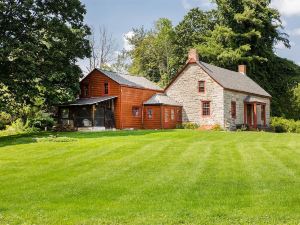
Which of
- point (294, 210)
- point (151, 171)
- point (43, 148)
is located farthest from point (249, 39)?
point (294, 210)

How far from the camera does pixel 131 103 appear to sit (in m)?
41.8

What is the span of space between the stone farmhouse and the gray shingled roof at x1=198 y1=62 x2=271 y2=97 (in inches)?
3.5

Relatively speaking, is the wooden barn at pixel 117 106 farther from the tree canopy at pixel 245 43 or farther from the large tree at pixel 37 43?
the tree canopy at pixel 245 43

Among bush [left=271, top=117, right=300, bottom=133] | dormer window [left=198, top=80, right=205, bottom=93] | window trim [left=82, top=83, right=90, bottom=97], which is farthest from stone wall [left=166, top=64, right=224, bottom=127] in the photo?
bush [left=271, top=117, right=300, bottom=133]

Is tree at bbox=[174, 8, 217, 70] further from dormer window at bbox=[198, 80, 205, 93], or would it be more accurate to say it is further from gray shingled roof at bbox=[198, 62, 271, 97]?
dormer window at bbox=[198, 80, 205, 93]

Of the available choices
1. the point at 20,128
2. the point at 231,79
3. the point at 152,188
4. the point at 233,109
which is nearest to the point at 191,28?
the point at 231,79

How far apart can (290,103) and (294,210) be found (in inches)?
2068

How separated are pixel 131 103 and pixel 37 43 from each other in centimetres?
1262

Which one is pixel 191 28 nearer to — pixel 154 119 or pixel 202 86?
pixel 202 86

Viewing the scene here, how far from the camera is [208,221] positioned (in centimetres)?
833

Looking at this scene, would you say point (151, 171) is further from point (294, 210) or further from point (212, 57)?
point (212, 57)

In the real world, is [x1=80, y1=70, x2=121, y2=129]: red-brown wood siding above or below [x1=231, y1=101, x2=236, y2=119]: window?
above

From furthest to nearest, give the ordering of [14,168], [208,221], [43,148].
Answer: [43,148] → [14,168] → [208,221]

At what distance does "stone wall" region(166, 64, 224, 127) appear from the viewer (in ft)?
138
